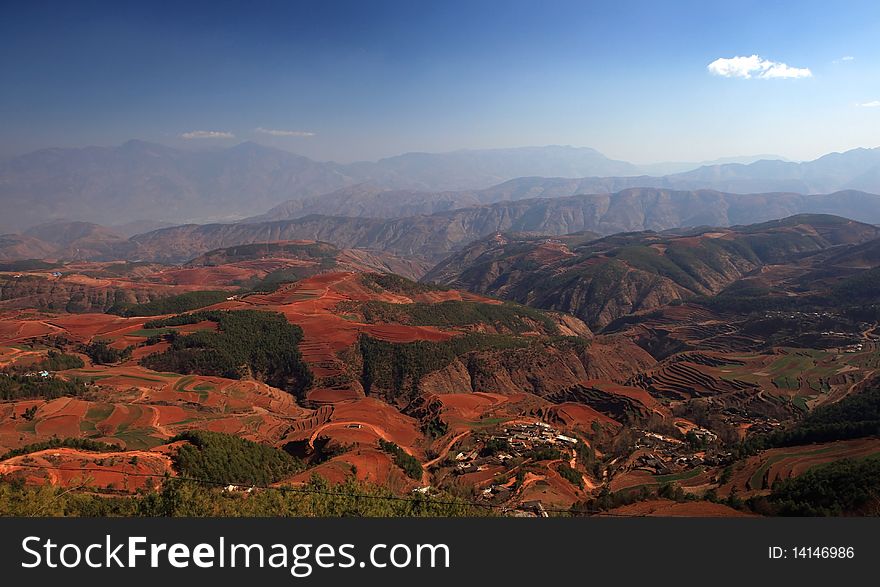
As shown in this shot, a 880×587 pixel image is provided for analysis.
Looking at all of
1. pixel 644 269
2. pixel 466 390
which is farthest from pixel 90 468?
pixel 644 269

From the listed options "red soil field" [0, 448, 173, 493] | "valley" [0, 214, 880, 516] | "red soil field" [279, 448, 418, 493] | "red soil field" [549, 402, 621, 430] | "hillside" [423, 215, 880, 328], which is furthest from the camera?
"hillside" [423, 215, 880, 328]

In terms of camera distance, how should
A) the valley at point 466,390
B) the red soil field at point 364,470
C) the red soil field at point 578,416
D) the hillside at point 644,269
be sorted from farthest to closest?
the hillside at point 644,269 → the red soil field at point 578,416 → the valley at point 466,390 → the red soil field at point 364,470

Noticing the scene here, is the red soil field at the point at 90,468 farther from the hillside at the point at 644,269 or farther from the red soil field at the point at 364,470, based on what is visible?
the hillside at the point at 644,269

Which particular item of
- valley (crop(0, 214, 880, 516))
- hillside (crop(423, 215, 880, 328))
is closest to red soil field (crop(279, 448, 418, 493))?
valley (crop(0, 214, 880, 516))

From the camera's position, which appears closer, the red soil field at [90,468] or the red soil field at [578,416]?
the red soil field at [90,468]

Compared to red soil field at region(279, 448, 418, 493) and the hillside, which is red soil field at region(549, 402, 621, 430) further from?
the hillside

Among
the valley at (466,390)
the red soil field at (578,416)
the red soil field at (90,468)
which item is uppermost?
the red soil field at (90,468)

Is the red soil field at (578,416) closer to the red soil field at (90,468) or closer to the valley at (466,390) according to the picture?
the valley at (466,390)

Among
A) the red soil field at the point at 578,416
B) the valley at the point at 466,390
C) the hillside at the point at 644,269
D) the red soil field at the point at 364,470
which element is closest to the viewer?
the red soil field at the point at 364,470

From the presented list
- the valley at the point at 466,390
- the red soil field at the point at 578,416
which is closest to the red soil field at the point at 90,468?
the valley at the point at 466,390

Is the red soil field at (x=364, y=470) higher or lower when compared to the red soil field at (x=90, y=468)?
lower
